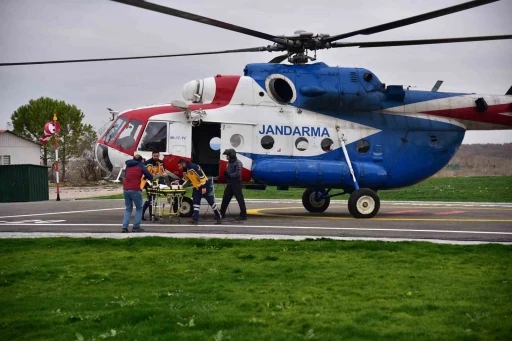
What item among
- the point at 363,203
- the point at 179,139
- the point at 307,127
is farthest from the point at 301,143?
the point at 179,139

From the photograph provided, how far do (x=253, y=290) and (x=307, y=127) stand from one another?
39.1ft

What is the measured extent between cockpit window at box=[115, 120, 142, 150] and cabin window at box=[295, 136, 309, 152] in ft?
15.4

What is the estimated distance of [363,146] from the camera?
73.8ft

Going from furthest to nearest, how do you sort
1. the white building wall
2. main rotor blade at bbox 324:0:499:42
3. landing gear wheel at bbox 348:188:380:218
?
the white building wall < landing gear wheel at bbox 348:188:380:218 < main rotor blade at bbox 324:0:499:42

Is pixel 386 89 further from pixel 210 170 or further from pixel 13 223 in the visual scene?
pixel 13 223

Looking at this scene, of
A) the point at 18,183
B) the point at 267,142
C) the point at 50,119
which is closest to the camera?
the point at 267,142

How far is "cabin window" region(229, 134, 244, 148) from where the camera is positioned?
21531 millimetres

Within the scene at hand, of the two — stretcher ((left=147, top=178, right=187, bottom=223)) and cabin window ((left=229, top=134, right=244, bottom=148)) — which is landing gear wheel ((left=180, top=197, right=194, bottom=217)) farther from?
cabin window ((left=229, top=134, right=244, bottom=148))

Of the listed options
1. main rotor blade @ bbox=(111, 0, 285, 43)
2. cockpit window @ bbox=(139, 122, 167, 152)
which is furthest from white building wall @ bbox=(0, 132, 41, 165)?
main rotor blade @ bbox=(111, 0, 285, 43)

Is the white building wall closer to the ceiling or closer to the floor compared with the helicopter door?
closer to the ceiling

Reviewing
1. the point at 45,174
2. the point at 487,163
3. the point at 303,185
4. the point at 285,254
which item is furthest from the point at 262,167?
the point at 487,163

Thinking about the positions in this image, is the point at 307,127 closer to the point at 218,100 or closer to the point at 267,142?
the point at 267,142

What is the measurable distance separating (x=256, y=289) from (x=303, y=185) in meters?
11.4

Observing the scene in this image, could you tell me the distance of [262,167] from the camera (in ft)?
70.2
